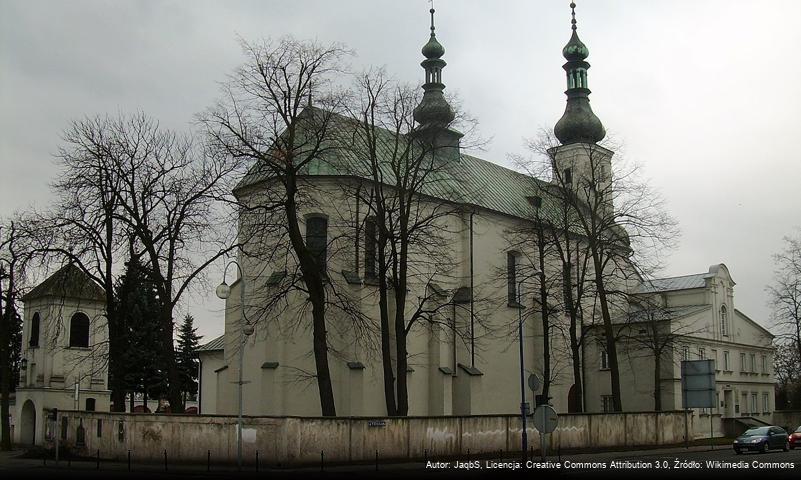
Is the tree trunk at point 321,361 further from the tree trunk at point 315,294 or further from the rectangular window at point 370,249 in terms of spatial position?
the rectangular window at point 370,249

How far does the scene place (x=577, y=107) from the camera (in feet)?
165

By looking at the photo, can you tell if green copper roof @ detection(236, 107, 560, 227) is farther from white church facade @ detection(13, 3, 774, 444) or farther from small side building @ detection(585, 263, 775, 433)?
small side building @ detection(585, 263, 775, 433)

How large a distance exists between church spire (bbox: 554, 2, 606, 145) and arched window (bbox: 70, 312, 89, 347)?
2945 centimetres

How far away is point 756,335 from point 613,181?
23559mm

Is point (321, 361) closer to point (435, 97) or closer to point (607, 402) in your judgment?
point (435, 97)

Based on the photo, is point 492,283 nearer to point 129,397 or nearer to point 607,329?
point 607,329

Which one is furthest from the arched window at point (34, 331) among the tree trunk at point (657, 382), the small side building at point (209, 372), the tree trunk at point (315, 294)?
the tree trunk at point (657, 382)

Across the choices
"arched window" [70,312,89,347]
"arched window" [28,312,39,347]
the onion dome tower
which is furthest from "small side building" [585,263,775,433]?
"arched window" [28,312,39,347]

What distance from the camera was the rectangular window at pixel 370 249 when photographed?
3284 cm

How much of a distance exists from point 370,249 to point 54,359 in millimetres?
19278

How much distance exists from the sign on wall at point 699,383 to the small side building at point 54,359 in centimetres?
2720

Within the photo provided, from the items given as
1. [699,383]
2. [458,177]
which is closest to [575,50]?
[458,177]

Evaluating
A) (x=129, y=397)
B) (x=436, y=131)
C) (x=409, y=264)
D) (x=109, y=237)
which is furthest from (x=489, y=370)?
(x=129, y=397)

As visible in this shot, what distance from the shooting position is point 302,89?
29.1 metres
